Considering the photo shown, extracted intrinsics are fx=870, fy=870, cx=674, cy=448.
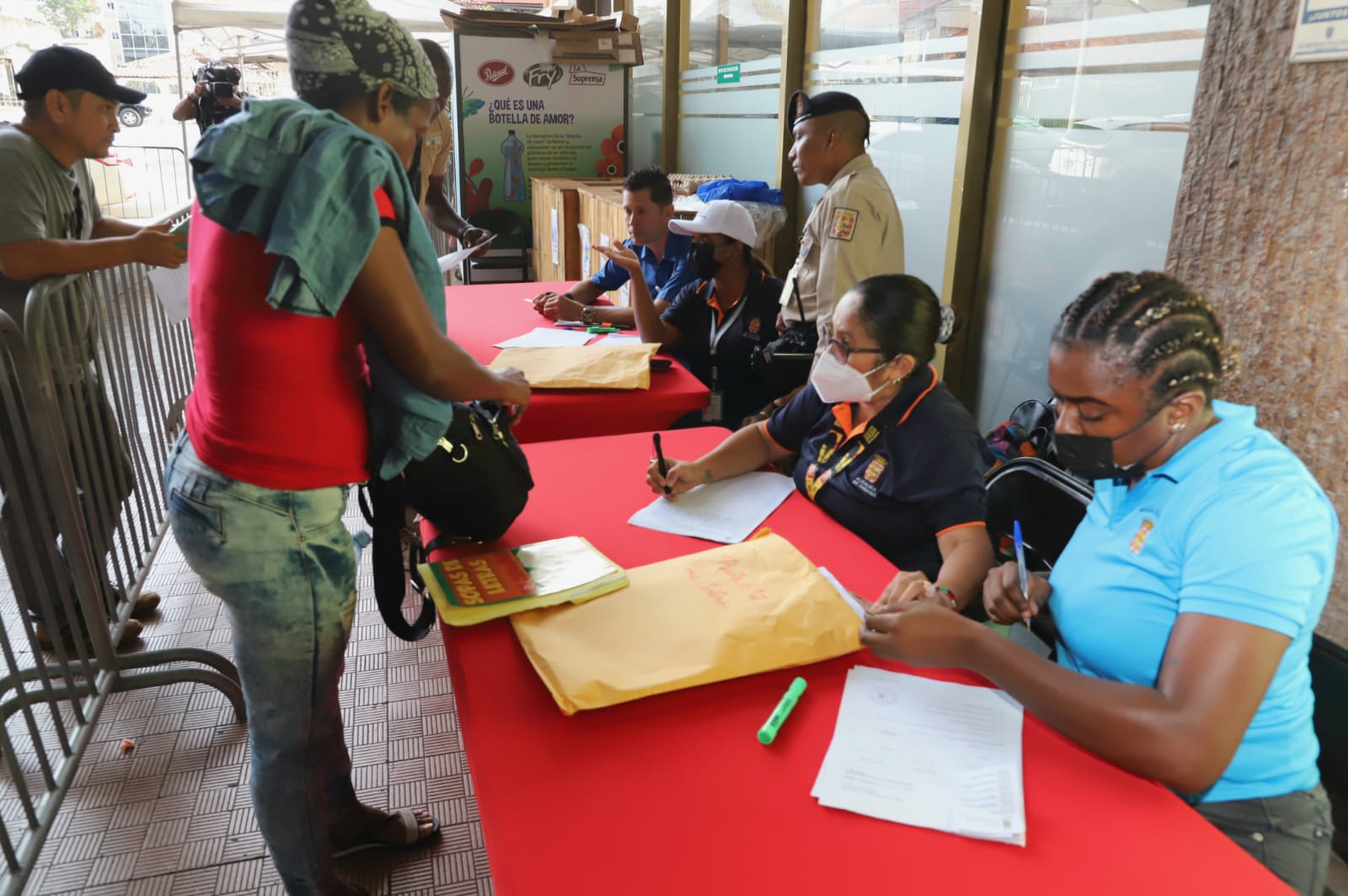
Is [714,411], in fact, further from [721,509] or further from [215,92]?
[215,92]

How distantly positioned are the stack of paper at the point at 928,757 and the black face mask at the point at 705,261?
201 cm

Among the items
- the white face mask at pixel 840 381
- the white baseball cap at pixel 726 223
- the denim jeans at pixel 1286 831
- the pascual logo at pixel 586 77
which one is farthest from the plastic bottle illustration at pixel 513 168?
the denim jeans at pixel 1286 831

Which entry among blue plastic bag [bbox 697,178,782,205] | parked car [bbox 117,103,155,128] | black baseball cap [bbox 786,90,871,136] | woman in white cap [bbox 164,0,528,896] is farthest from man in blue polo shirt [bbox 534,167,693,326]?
parked car [bbox 117,103,155,128]

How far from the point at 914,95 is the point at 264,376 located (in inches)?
110

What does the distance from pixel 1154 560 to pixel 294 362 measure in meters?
1.16

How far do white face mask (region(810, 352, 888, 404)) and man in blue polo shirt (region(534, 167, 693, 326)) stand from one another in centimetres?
142

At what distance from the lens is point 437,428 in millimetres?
1292

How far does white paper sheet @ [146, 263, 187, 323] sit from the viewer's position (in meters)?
2.13

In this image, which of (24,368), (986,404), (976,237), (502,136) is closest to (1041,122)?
(976,237)

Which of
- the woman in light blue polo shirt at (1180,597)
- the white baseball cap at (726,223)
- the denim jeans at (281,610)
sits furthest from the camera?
the white baseball cap at (726,223)

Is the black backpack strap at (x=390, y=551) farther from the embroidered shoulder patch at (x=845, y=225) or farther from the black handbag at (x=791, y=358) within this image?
the embroidered shoulder patch at (x=845, y=225)

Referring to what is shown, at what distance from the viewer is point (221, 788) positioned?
2051mm

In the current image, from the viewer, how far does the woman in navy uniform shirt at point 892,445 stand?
1604 millimetres

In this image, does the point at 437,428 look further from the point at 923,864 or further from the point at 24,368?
the point at 24,368
